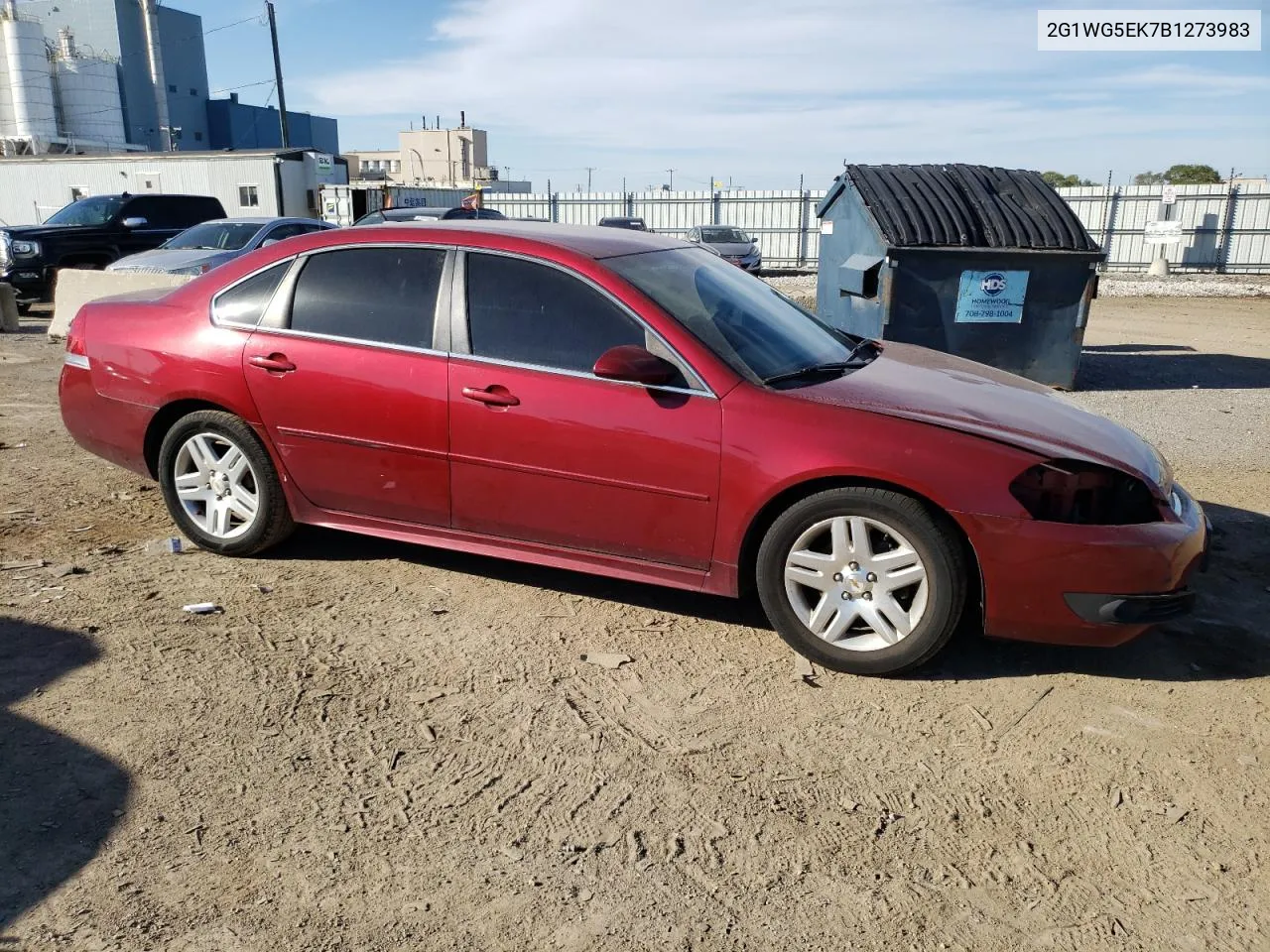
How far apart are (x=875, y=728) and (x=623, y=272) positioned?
202 centimetres

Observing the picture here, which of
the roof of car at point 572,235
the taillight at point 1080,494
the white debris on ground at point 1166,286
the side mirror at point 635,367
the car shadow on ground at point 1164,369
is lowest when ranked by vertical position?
the white debris on ground at point 1166,286

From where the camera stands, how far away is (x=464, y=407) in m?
4.08

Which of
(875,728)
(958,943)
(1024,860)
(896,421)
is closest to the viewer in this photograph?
(958,943)

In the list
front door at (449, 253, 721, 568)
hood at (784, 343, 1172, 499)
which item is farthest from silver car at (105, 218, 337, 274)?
hood at (784, 343, 1172, 499)

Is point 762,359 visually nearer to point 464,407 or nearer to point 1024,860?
point 464,407

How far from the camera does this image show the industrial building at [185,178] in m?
29.7

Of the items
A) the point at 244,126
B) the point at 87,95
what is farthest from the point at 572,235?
the point at 244,126

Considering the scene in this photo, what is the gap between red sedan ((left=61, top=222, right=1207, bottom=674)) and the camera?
11.6 ft

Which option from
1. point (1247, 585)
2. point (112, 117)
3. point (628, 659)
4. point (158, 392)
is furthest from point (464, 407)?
point (112, 117)

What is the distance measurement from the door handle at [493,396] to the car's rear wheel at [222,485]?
113 cm

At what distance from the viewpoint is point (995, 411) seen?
152 inches

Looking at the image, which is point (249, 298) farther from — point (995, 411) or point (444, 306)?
point (995, 411)

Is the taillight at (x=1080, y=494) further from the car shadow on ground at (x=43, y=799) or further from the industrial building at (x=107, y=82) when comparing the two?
the industrial building at (x=107, y=82)

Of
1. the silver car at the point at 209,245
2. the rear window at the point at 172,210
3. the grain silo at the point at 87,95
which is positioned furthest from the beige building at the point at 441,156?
the silver car at the point at 209,245
